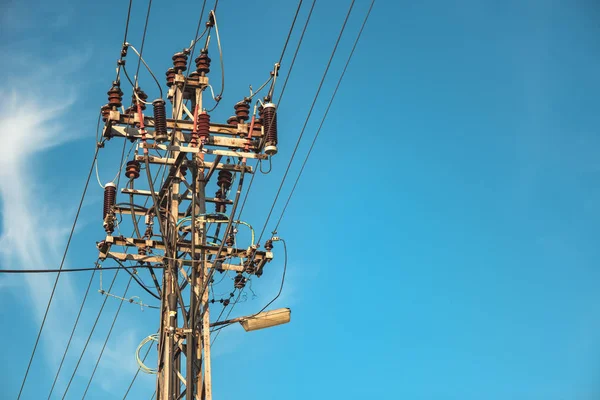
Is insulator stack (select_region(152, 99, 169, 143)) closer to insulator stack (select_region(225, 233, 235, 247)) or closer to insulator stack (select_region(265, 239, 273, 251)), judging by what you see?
insulator stack (select_region(225, 233, 235, 247))

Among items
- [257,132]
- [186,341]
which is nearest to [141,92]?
[257,132]

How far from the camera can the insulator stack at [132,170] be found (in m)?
17.4

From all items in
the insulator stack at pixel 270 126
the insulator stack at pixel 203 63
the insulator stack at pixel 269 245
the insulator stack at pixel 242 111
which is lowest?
the insulator stack at pixel 269 245

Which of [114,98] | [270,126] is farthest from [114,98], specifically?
[270,126]

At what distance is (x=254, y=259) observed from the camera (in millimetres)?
16422

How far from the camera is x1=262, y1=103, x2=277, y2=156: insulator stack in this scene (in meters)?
15.3

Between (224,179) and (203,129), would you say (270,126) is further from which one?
(224,179)

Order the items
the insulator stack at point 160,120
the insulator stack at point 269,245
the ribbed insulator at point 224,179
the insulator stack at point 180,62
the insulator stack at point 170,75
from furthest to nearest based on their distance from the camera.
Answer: the ribbed insulator at point 224,179, the insulator stack at point 170,75, the insulator stack at point 180,62, the insulator stack at point 269,245, the insulator stack at point 160,120

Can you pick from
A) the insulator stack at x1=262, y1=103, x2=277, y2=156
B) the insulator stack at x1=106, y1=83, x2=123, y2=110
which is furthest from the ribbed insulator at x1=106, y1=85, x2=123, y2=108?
the insulator stack at x1=262, y1=103, x2=277, y2=156

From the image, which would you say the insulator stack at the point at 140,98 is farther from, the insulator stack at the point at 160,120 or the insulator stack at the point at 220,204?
the insulator stack at the point at 220,204

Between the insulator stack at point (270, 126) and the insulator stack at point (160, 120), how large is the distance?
5.16 ft

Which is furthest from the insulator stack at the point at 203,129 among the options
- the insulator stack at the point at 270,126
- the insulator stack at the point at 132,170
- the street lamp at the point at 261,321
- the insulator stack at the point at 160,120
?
the street lamp at the point at 261,321

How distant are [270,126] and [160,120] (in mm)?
1725

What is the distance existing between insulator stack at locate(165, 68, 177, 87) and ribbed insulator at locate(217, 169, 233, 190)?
1.89 m
